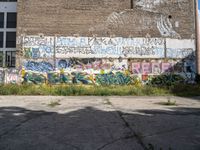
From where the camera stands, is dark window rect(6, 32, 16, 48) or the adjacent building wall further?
dark window rect(6, 32, 16, 48)

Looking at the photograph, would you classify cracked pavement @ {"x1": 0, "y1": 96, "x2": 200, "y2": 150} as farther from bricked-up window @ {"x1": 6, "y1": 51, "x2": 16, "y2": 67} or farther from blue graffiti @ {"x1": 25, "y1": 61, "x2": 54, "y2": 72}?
bricked-up window @ {"x1": 6, "y1": 51, "x2": 16, "y2": 67}

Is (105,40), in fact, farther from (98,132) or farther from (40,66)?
(98,132)

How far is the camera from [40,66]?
2425 centimetres

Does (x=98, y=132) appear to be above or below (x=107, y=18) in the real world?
below

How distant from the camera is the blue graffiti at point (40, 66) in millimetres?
24250

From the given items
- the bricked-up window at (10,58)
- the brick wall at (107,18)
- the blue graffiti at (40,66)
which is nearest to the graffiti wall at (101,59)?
the blue graffiti at (40,66)

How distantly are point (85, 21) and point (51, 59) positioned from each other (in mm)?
4770

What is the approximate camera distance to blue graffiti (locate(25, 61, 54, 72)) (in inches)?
955

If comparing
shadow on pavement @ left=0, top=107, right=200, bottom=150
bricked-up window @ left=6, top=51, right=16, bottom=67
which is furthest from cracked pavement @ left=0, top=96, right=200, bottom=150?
bricked-up window @ left=6, top=51, right=16, bottom=67

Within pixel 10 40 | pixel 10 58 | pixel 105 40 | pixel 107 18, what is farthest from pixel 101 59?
pixel 10 40

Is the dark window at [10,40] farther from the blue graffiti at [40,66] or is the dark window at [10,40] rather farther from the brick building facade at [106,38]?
the blue graffiti at [40,66]

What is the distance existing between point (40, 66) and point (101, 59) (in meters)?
5.44

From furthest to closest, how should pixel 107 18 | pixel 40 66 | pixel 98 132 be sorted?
1. pixel 107 18
2. pixel 40 66
3. pixel 98 132

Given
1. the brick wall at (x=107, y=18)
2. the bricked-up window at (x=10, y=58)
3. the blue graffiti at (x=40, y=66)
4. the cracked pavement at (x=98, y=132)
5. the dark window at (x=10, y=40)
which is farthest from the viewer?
the dark window at (x=10, y=40)
